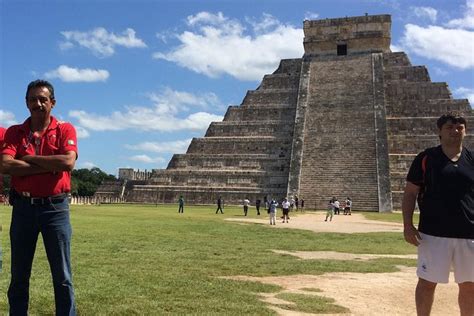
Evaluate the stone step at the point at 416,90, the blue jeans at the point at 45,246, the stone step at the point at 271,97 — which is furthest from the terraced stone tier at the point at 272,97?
the blue jeans at the point at 45,246

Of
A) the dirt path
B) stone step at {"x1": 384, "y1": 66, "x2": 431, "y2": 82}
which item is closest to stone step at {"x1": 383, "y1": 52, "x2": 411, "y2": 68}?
stone step at {"x1": 384, "y1": 66, "x2": 431, "y2": 82}

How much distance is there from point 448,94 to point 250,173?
586 inches

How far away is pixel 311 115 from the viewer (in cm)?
3838

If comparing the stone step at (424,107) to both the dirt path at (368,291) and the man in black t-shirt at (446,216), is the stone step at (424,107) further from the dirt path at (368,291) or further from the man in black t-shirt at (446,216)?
the man in black t-shirt at (446,216)

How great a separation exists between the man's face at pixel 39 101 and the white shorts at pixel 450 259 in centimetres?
331

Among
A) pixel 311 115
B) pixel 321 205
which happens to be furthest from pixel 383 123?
pixel 321 205

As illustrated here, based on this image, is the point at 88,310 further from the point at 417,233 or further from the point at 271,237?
the point at 271,237

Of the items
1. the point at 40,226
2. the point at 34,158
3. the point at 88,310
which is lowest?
the point at 88,310

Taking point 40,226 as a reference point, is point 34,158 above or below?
above

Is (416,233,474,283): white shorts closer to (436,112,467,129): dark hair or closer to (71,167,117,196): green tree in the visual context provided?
(436,112,467,129): dark hair

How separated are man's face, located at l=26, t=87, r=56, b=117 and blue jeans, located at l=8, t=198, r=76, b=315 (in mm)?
687

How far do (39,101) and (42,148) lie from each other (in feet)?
1.21

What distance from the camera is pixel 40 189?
407 cm

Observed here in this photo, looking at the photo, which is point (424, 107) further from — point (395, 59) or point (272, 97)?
point (272, 97)
